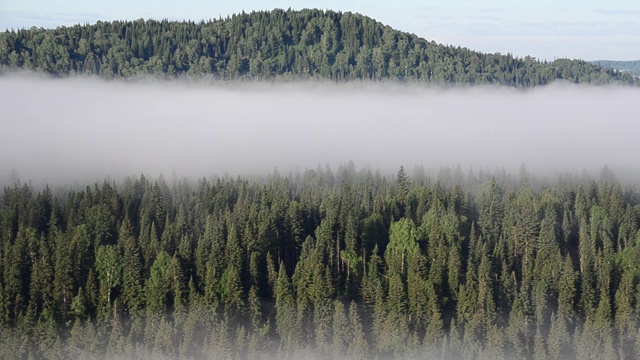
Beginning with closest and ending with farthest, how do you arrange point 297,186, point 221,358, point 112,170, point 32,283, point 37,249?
point 221,358, point 32,283, point 37,249, point 297,186, point 112,170

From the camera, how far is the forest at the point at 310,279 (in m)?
92.2

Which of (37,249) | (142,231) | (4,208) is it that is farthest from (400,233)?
(4,208)

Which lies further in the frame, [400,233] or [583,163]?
[583,163]

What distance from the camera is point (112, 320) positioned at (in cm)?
9462

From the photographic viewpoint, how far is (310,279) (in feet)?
323

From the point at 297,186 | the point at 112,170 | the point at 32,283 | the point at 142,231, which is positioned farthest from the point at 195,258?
the point at 112,170

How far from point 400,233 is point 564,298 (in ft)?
66.0

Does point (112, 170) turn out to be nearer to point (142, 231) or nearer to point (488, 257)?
point (142, 231)

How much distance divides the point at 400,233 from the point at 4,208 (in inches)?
1793

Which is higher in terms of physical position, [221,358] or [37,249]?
[37,249]

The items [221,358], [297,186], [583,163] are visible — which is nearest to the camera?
[221,358]

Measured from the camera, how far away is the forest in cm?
9225

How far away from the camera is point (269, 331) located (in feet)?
309

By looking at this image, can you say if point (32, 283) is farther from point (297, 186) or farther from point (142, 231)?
point (297, 186)
